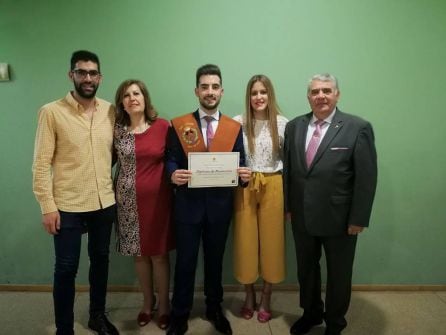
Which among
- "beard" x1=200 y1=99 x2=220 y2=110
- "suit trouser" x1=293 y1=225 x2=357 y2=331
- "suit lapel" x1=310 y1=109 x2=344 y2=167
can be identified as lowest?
"suit trouser" x1=293 y1=225 x2=357 y2=331

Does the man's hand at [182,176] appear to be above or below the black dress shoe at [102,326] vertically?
above

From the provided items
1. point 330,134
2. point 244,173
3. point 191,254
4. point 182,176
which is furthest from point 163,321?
point 330,134

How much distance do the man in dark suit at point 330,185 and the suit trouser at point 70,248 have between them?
112cm

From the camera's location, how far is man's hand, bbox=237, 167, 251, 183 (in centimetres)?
172

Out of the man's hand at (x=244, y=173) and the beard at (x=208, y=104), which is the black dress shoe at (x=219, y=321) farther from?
the beard at (x=208, y=104)

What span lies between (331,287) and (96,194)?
1456mm

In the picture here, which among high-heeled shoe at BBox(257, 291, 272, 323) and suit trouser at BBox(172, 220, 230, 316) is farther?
high-heeled shoe at BBox(257, 291, 272, 323)

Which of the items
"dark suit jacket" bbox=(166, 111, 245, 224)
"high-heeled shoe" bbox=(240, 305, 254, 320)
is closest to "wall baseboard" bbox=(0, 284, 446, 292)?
"high-heeled shoe" bbox=(240, 305, 254, 320)

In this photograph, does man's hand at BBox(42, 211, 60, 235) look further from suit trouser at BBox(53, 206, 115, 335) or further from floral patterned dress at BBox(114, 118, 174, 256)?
floral patterned dress at BBox(114, 118, 174, 256)

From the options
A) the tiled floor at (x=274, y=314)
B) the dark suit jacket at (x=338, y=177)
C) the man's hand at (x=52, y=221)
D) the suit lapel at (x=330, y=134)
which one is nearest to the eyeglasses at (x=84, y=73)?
the man's hand at (x=52, y=221)

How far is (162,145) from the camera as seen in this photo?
1.79 meters

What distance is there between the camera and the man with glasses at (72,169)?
5.25 feet

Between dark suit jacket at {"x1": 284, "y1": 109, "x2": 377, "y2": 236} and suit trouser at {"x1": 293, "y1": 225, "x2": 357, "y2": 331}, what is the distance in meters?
0.10

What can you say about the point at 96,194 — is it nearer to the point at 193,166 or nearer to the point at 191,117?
the point at 193,166
